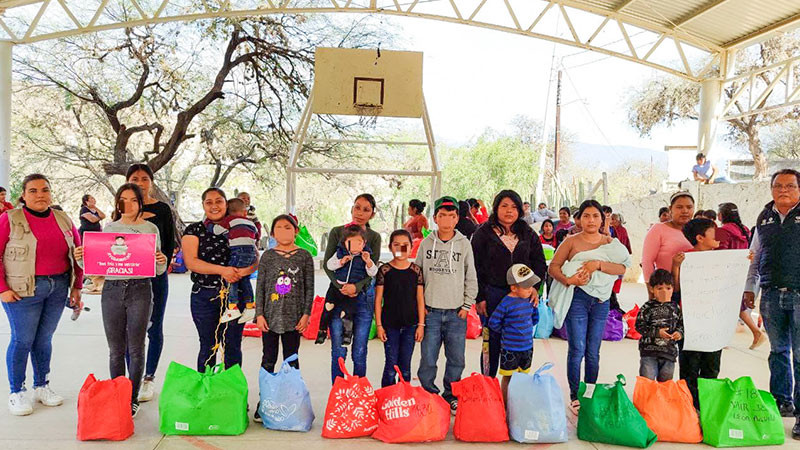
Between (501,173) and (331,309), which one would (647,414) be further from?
(501,173)

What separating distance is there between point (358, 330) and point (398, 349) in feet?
1.03

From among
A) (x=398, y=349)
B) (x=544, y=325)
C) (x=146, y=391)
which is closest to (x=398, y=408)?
(x=398, y=349)

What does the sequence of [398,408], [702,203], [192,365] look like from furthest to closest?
[702,203] → [192,365] → [398,408]

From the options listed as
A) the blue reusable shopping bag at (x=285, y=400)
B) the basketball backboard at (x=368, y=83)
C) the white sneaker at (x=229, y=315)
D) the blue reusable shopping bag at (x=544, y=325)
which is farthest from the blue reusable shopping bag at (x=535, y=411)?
the basketball backboard at (x=368, y=83)

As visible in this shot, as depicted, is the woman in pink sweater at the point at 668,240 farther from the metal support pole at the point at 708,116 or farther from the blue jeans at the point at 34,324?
the metal support pole at the point at 708,116

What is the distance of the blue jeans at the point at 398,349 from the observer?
4293mm

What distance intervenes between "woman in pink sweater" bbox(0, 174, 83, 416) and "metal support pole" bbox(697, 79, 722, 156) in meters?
13.1

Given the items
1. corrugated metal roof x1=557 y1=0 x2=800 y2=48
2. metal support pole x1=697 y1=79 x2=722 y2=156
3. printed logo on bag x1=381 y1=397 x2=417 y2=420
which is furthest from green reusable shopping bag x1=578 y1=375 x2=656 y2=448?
metal support pole x1=697 y1=79 x2=722 y2=156

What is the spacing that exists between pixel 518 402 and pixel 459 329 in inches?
26.3

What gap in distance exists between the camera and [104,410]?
3.66 metres

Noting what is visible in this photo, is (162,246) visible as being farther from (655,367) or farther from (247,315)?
(655,367)

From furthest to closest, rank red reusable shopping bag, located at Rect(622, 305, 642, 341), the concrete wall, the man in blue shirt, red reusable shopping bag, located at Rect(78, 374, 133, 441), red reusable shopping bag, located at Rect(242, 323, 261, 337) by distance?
the man in blue shirt, the concrete wall, red reusable shopping bag, located at Rect(622, 305, 642, 341), red reusable shopping bag, located at Rect(242, 323, 261, 337), red reusable shopping bag, located at Rect(78, 374, 133, 441)

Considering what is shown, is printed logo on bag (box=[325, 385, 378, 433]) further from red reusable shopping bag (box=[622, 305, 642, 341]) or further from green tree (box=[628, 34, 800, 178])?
green tree (box=[628, 34, 800, 178])

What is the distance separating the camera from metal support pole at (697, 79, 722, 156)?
13.6 metres
